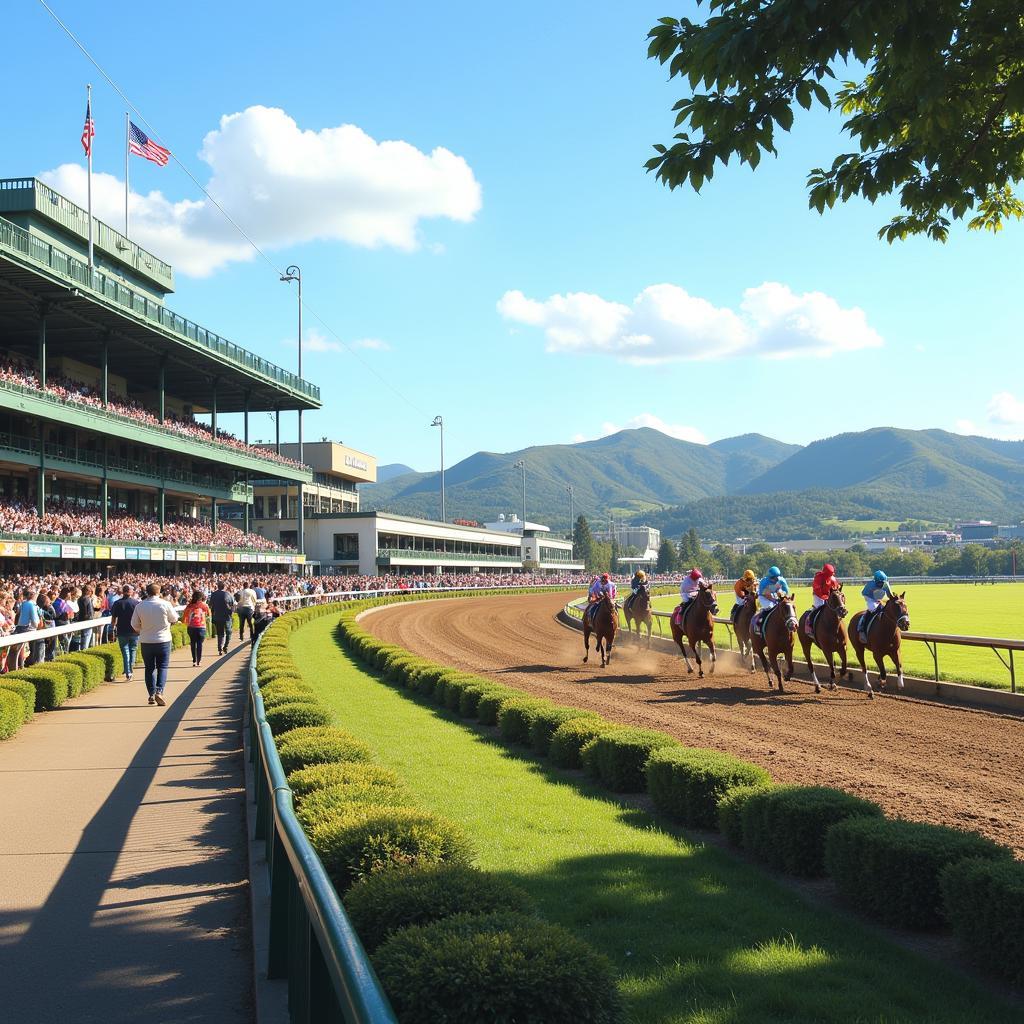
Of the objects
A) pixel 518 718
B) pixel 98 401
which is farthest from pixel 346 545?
pixel 518 718

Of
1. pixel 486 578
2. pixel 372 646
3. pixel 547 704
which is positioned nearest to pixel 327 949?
pixel 547 704

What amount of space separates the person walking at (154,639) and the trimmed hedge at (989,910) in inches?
426

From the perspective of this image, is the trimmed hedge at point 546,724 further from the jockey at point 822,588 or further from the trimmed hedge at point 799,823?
the jockey at point 822,588

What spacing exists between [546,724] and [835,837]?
4798mm

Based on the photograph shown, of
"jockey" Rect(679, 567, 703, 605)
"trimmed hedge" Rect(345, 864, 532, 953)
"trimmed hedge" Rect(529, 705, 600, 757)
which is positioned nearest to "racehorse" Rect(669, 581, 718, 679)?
"jockey" Rect(679, 567, 703, 605)

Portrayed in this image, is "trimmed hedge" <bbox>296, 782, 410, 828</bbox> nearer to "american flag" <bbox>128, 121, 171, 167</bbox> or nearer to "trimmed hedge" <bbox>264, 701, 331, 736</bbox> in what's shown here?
"trimmed hedge" <bbox>264, 701, 331, 736</bbox>

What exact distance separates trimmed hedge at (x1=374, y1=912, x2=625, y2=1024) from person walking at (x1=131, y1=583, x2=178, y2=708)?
10.8 m

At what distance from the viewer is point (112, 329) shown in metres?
38.8

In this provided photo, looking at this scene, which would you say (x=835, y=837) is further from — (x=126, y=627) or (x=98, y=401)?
(x=98, y=401)

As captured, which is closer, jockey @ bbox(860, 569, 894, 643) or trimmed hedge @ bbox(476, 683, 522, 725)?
trimmed hedge @ bbox(476, 683, 522, 725)

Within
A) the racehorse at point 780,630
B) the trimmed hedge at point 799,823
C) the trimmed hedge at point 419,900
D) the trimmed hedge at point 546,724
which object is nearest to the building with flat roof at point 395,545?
the racehorse at point 780,630

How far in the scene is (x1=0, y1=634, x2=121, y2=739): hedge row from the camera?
10359mm

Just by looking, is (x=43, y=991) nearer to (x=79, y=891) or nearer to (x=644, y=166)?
(x=79, y=891)

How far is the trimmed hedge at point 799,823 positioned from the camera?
575 cm
